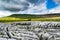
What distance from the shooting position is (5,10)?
14.3 ft

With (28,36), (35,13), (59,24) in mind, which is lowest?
(28,36)

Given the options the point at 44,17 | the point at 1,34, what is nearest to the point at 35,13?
the point at 44,17

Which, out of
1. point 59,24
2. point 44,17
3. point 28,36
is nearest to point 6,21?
point 28,36

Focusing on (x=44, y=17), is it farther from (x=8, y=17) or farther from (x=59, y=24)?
(x=8, y=17)

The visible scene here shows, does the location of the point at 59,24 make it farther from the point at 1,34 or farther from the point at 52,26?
the point at 1,34

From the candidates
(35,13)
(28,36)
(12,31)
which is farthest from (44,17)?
(12,31)

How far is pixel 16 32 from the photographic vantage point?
4219 millimetres

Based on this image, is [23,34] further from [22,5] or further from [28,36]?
[22,5]

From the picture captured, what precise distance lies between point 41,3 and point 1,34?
1.32 metres

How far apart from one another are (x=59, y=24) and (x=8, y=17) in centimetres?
134

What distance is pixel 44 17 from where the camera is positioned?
428 cm

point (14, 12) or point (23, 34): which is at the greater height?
point (14, 12)

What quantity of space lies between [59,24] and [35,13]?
689mm

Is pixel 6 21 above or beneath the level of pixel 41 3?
beneath
